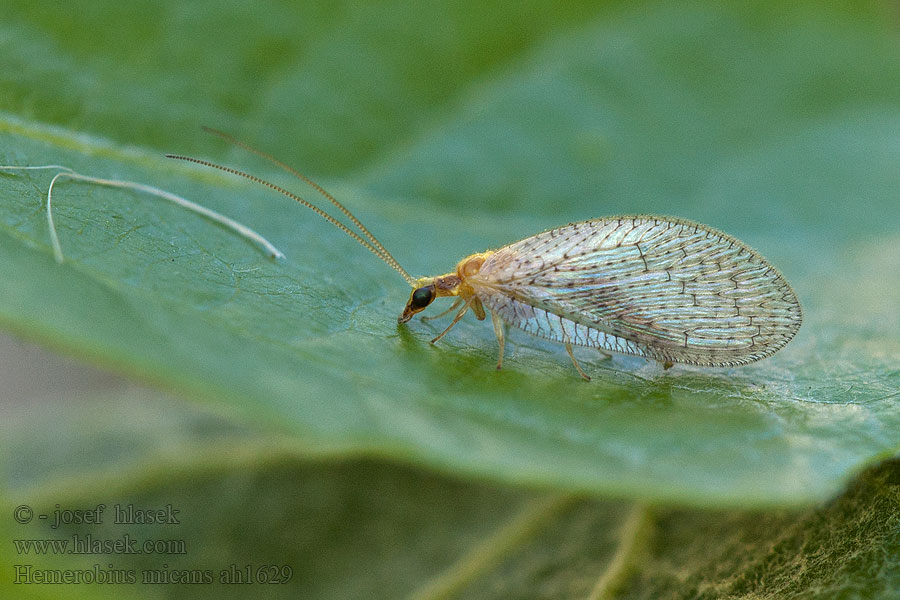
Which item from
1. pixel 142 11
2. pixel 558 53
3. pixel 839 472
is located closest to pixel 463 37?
pixel 558 53

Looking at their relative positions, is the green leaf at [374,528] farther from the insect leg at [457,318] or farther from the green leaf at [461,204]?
the insect leg at [457,318]

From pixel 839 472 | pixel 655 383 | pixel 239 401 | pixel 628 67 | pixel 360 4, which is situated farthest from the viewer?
pixel 628 67

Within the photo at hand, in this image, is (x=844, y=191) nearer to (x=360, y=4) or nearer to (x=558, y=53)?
(x=558, y=53)

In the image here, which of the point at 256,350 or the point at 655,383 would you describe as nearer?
the point at 256,350

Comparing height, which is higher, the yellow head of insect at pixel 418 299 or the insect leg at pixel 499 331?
the yellow head of insect at pixel 418 299

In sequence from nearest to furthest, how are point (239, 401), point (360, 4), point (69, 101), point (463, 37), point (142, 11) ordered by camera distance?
point (239, 401) < point (69, 101) < point (142, 11) < point (360, 4) < point (463, 37)

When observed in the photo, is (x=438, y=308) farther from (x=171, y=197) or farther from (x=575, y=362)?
(x=171, y=197)

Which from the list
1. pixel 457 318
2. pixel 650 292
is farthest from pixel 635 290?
pixel 457 318

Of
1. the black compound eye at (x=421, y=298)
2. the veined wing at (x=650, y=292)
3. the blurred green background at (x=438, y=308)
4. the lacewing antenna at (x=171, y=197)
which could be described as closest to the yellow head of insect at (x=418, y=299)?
the black compound eye at (x=421, y=298)
